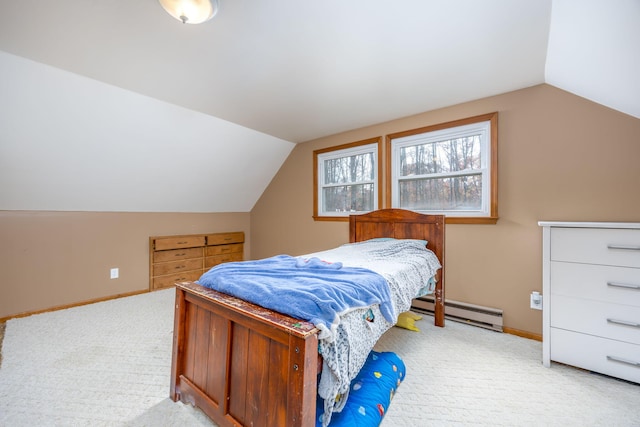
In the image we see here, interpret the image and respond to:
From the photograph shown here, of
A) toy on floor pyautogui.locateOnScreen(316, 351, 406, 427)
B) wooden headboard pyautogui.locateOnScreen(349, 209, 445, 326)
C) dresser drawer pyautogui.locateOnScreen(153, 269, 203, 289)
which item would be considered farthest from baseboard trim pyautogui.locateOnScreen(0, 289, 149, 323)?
toy on floor pyautogui.locateOnScreen(316, 351, 406, 427)

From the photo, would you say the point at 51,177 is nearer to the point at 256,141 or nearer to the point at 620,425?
the point at 256,141

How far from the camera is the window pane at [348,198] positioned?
3402 mm

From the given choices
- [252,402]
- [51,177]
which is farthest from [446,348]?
[51,177]

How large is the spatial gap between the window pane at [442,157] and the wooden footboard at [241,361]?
2419 mm

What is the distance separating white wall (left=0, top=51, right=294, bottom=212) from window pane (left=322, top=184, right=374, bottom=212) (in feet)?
3.50

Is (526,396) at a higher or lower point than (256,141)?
lower

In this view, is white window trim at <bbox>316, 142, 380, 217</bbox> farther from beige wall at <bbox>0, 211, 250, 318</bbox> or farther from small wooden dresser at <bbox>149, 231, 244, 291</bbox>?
beige wall at <bbox>0, 211, 250, 318</bbox>

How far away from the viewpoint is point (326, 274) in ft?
5.03

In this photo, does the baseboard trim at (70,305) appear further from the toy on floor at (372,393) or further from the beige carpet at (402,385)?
the toy on floor at (372,393)

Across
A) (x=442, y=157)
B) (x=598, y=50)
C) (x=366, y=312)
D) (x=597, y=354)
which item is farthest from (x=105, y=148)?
(x=597, y=354)

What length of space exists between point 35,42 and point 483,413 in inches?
136

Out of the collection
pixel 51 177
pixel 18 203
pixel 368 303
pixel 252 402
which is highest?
pixel 51 177

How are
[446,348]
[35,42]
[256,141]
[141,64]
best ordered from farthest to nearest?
[256,141] < [446,348] < [141,64] < [35,42]

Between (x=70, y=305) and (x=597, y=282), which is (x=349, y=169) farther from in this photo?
(x=70, y=305)
